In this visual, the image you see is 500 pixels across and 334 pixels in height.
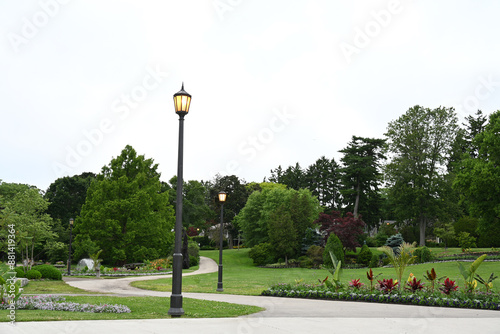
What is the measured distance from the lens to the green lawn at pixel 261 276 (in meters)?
18.1

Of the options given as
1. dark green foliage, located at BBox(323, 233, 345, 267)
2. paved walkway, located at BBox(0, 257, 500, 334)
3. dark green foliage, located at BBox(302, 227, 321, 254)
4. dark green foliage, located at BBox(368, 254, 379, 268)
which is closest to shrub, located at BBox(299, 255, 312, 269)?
dark green foliage, located at BBox(302, 227, 321, 254)

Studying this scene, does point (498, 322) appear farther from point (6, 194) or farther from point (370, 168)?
point (6, 194)

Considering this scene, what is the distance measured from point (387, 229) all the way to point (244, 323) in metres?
45.9

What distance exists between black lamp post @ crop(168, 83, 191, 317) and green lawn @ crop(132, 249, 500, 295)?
6.78 metres

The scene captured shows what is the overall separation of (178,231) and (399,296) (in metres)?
7.16

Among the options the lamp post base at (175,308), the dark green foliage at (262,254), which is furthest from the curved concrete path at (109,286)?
the dark green foliage at (262,254)

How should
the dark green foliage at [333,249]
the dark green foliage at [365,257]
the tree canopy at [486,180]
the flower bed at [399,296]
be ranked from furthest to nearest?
the dark green foliage at [365,257]
the dark green foliage at [333,249]
the tree canopy at [486,180]
the flower bed at [399,296]

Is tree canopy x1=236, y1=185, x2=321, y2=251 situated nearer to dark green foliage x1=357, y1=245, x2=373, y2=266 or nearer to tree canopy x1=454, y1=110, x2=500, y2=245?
dark green foliage x1=357, y1=245, x2=373, y2=266

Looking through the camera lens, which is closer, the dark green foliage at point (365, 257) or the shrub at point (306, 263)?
the shrub at point (306, 263)

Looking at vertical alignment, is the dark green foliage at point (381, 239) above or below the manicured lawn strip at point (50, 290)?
above

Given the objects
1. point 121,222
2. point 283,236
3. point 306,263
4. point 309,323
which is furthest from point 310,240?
point 309,323

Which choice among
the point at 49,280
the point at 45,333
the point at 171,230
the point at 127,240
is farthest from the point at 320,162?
the point at 45,333

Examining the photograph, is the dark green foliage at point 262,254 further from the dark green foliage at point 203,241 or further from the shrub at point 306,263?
the dark green foliage at point 203,241

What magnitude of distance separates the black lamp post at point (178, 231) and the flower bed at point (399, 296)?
609cm
